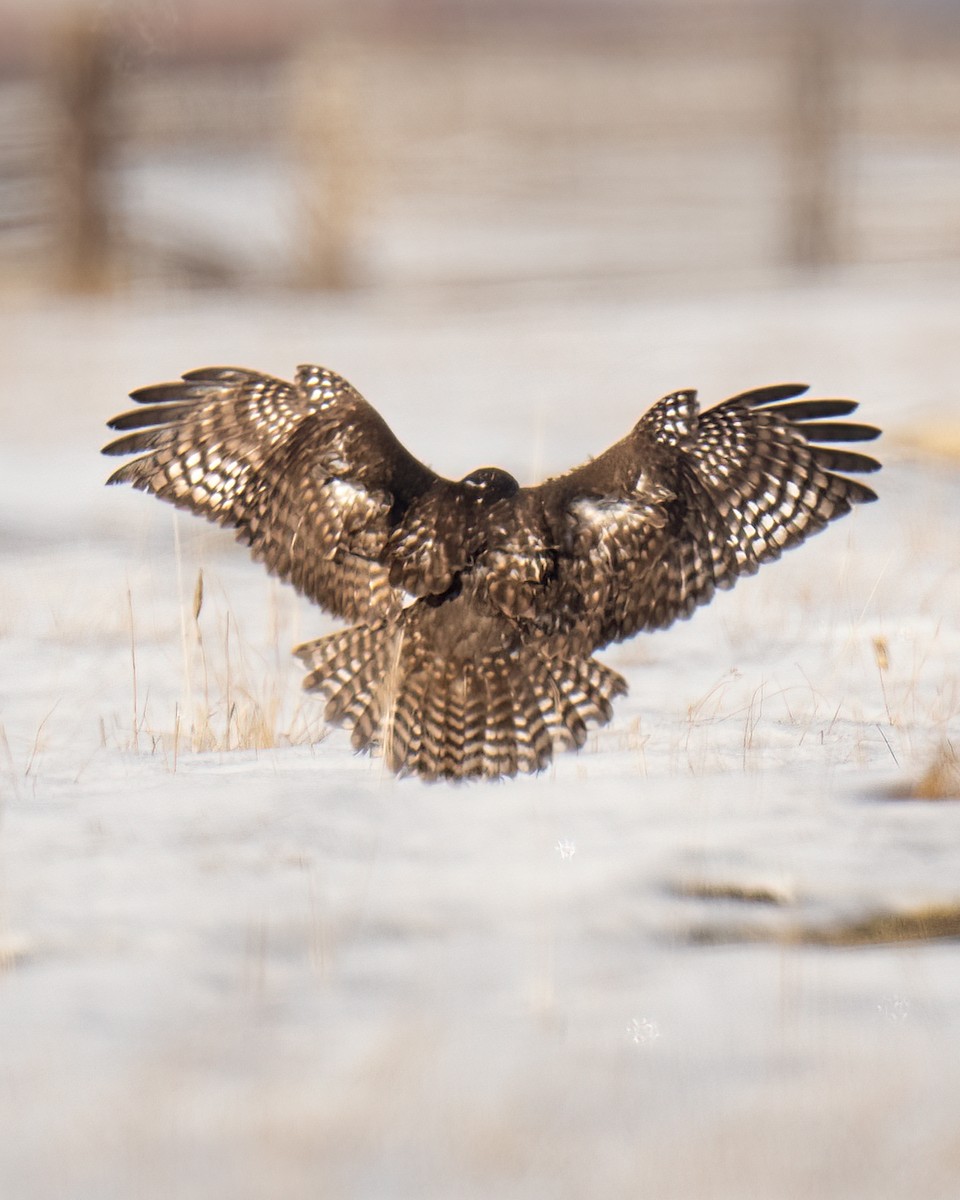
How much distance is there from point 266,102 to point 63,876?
18.8m

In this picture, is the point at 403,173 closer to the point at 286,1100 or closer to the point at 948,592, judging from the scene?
the point at 948,592

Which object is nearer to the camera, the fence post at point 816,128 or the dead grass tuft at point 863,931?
the dead grass tuft at point 863,931

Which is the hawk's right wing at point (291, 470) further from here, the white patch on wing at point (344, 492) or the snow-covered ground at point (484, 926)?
the snow-covered ground at point (484, 926)

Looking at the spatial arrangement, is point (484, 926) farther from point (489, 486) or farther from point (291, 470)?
point (291, 470)

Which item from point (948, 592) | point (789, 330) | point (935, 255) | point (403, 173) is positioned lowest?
point (948, 592)

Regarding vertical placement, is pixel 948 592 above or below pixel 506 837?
above

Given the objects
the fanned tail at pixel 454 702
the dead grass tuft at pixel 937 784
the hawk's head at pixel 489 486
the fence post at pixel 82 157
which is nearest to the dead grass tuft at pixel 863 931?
the dead grass tuft at pixel 937 784

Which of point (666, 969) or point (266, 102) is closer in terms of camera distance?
point (666, 969)

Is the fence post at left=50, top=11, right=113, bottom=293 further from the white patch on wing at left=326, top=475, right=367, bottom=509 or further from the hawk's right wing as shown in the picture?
the white patch on wing at left=326, top=475, right=367, bottom=509

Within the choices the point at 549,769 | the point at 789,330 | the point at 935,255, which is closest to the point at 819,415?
the point at 549,769

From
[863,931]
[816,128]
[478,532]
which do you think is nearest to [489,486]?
[478,532]

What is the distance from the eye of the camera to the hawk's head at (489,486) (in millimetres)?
4344

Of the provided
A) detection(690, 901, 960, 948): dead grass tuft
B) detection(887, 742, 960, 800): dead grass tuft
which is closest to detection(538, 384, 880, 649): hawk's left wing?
detection(887, 742, 960, 800): dead grass tuft

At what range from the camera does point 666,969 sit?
3.28 meters
